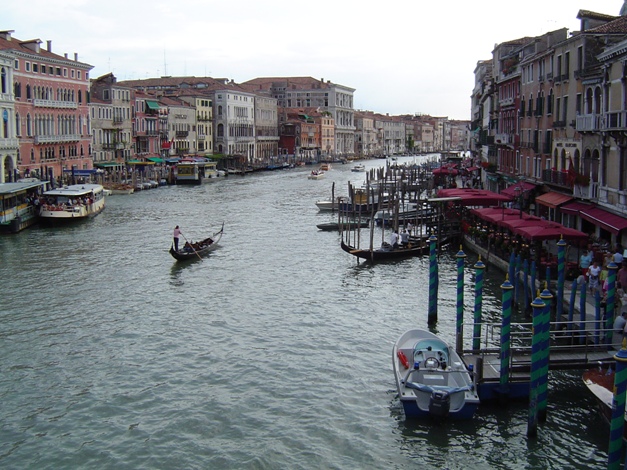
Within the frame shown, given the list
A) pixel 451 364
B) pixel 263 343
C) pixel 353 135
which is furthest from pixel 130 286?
pixel 353 135

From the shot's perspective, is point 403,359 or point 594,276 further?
point 594,276

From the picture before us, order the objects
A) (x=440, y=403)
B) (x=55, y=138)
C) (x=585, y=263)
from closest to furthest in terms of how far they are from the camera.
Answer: (x=440, y=403) < (x=585, y=263) < (x=55, y=138)

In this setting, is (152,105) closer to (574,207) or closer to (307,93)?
(574,207)

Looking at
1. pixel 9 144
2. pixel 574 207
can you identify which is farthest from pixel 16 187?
pixel 574 207

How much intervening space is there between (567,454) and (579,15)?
53.3ft

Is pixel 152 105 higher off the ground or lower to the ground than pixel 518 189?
higher

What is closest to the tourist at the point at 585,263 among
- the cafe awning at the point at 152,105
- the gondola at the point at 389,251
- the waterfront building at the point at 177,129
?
the gondola at the point at 389,251

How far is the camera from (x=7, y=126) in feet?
109

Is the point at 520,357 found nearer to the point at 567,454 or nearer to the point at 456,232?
the point at 567,454

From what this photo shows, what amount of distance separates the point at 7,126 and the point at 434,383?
1140 inches

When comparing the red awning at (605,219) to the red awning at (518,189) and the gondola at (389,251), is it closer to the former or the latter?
the gondola at (389,251)

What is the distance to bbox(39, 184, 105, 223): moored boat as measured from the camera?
27.3 metres

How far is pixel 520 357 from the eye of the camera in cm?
1055

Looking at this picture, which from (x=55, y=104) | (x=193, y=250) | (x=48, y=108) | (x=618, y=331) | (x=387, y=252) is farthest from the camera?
(x=55, y=104)
